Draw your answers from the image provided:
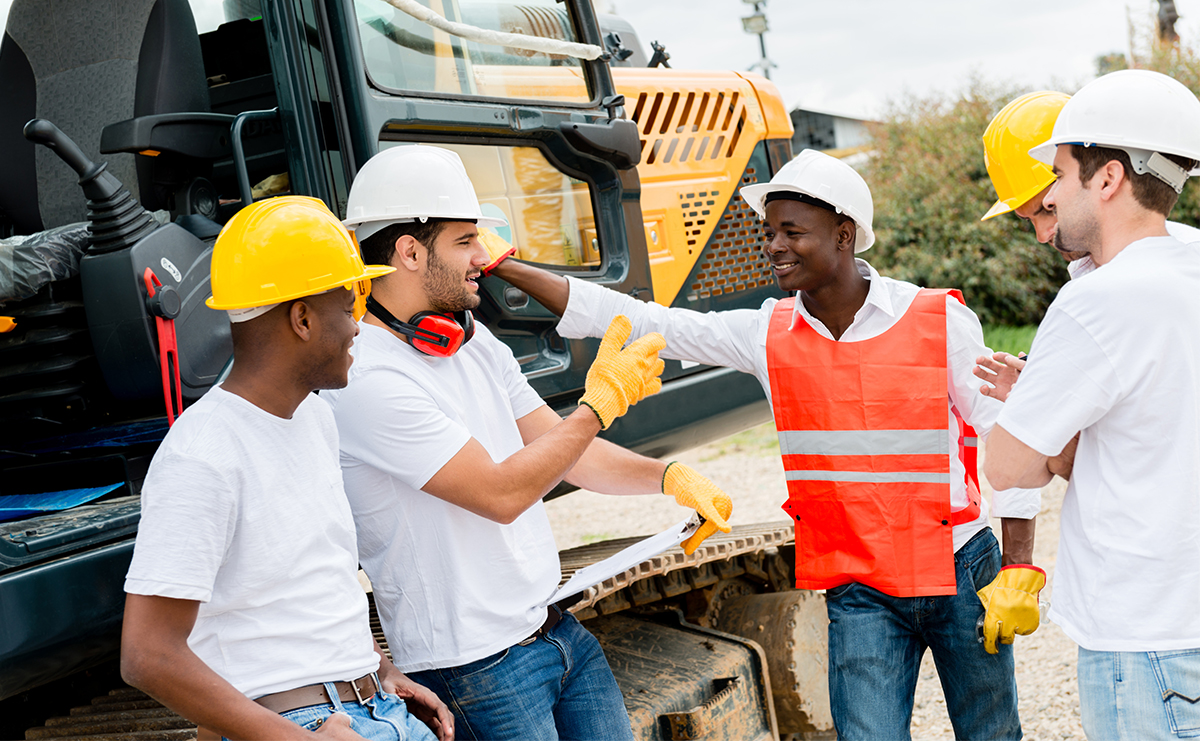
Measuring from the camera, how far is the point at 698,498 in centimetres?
254

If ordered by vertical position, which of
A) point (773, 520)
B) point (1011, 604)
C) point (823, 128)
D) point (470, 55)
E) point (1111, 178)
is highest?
point (470, 55)

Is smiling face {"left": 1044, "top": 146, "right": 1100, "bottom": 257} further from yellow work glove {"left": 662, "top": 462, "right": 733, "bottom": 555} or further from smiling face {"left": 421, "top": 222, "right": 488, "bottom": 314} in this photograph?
smiling face {"left": 421, "top": 222, "right": 488, "bottom": 314}

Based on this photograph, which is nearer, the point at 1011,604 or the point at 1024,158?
the point at 1011,604

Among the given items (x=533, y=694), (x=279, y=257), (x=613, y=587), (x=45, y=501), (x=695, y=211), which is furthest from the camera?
(x=695, y=211)

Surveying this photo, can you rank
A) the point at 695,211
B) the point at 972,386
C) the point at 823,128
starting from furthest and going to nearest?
the point at 823,128
the point at 695,211
the point at 972,386

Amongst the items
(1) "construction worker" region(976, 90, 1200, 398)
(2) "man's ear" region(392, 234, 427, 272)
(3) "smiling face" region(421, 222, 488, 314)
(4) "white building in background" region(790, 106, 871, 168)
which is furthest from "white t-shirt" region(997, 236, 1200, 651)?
(4) "white building in background" region(790, 106, 871, 168)

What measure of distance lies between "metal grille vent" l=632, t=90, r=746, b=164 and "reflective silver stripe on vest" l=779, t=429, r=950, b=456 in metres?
1.52

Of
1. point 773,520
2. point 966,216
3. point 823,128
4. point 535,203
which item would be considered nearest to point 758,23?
point 966,216

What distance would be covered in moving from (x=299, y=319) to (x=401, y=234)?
52cm

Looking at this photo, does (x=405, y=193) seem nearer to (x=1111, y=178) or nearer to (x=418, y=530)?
(x=418, y=530)

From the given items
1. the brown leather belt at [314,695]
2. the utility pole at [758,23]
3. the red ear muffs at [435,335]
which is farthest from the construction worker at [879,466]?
the utility pole at [758,23]

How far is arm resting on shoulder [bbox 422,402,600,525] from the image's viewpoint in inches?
82.6

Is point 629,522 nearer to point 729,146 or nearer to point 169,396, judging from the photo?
point 729,146

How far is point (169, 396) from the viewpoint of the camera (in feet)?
7.68
